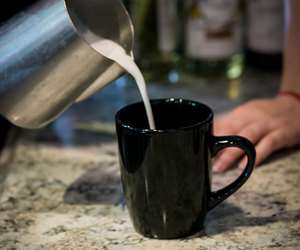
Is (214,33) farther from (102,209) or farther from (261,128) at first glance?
(102,209)

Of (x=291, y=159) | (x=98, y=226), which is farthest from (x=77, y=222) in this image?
(x=291, y=159)

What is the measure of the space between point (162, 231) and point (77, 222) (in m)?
0.09

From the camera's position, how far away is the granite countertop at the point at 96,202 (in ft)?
Result: 1.78

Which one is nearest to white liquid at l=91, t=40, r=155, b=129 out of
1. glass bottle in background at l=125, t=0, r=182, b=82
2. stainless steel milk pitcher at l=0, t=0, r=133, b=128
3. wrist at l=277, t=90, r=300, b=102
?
stainless steel milk pitcher at l=0, t=0, r=133, b=128

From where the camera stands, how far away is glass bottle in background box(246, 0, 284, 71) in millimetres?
982

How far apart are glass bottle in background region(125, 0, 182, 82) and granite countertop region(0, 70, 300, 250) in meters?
0.21

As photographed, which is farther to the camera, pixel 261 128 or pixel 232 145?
pixel 261 128

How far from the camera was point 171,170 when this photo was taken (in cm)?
50

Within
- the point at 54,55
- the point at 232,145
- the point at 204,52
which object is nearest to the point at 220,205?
the point at 232,145

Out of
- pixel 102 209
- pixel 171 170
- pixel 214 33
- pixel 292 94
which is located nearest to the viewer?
pixel 171 170

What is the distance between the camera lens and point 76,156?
73cm

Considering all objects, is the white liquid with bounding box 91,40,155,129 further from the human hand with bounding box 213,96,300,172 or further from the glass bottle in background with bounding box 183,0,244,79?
the glass bottle in background with bounding box 183,0,244,79

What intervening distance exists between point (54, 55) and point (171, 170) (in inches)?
5.6

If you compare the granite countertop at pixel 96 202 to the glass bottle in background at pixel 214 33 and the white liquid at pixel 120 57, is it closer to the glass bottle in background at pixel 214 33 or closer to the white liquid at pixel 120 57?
the white liquid at pixel 120 57
